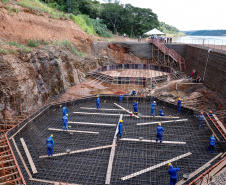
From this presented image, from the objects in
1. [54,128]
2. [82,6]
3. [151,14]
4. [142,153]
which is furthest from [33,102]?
[151,14]

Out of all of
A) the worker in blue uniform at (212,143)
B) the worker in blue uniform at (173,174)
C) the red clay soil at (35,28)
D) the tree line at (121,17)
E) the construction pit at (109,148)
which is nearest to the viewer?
the worker in blue uniform at (173,174)

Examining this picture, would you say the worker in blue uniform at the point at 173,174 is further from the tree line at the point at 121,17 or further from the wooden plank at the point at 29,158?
the tree line at the point at 121,17

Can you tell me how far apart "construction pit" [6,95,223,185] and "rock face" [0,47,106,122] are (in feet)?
5.45

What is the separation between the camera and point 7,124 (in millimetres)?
9664

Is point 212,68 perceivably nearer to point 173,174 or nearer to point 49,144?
point 173,174

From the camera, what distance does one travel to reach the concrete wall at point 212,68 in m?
12.0

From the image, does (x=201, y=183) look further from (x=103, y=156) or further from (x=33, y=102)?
(x=33, y=102)

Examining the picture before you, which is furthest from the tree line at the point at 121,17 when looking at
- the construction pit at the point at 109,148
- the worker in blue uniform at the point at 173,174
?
the worker in blue uniform at the point at 173,174

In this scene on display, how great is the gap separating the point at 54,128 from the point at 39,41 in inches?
406

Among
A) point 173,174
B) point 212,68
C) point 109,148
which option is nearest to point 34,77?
point 109,148

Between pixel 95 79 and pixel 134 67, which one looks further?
pixel 134 67

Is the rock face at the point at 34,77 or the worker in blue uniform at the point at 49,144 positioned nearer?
the worker in blue uniform at the point at 49,144

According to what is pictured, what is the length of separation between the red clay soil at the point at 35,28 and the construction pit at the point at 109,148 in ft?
27.1

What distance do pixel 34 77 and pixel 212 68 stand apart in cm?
1389
